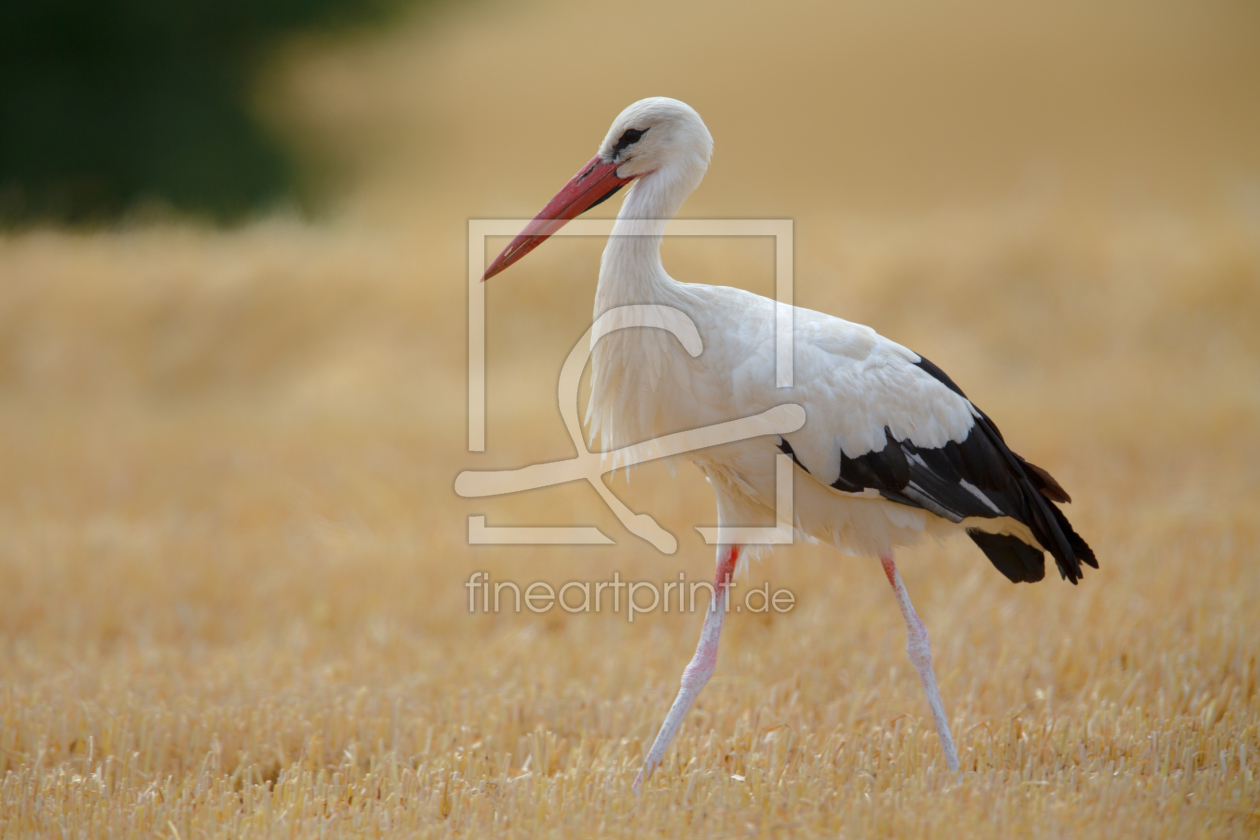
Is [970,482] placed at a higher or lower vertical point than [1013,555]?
higher

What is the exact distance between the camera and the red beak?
127 inches

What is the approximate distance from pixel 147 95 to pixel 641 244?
649 inches

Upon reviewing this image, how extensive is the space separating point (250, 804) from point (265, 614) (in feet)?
7.26

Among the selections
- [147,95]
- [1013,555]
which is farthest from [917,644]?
[147,95]

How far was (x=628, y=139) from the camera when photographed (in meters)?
3.17

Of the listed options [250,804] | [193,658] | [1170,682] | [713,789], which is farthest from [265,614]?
[1170,682]

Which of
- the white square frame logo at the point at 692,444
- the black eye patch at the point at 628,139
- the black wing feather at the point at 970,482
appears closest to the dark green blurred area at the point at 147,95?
the white square frame logo at the point at 692,444

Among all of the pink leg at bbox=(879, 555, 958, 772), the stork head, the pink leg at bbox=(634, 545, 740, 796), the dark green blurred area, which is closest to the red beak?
the stork head

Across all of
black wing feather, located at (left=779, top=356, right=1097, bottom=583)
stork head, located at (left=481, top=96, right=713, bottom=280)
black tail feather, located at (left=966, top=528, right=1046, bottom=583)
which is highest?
stork head, located at (left=481, top=96, right=713, bottom=280)

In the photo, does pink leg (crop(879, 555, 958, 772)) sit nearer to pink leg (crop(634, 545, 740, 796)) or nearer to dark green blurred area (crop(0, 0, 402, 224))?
pink leg (crop(634, 545, 740, 796))

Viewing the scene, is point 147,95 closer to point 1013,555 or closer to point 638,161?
point 638,161

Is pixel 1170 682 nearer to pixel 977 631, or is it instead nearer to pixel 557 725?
pixel 977 631

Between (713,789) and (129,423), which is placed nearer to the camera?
(713,789)

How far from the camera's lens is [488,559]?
5512 mm
